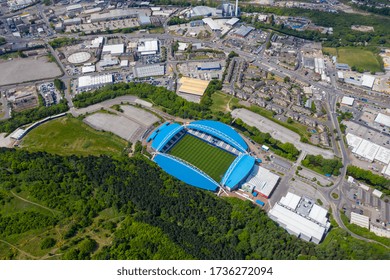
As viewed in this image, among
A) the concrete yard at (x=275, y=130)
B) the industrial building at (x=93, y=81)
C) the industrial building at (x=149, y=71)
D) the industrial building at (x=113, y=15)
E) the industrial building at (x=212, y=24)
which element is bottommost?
the concrete yard at (x=275, y=130)

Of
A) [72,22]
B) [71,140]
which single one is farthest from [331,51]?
[72,22]

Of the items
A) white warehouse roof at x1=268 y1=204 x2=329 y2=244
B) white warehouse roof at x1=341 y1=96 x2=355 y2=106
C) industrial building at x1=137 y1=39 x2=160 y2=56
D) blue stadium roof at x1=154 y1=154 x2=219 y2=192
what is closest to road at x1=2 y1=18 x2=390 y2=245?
white warehouse roof at x1=341 y1=96 x2=355 y2=106

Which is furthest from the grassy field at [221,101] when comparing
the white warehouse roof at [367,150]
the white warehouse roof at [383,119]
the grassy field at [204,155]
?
the white warehouse roof at [383,119]

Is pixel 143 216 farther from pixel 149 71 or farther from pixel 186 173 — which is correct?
pixel 149 71

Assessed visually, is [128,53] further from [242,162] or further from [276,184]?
[276,184]

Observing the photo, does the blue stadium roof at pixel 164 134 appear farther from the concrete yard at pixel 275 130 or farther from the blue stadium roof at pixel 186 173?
the concrete yard at pixel 275 130

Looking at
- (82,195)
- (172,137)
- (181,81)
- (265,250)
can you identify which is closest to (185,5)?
(181,81)

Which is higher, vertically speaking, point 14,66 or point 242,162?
point 14,66
